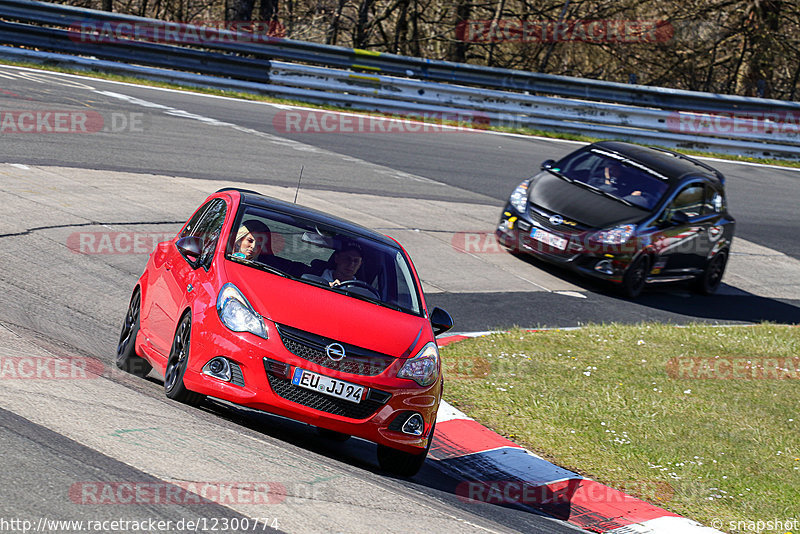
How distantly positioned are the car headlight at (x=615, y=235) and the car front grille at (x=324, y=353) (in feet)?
25.1

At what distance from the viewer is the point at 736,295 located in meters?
14.9

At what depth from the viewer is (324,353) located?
6062 mm

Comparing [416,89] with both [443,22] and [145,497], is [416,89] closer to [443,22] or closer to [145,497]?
[443,22]

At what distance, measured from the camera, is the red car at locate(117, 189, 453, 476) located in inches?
237

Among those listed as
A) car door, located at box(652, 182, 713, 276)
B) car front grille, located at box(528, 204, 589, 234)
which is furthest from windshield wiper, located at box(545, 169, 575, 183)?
car door, located at box(652, 182, 713, 276)

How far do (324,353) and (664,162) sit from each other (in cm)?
983

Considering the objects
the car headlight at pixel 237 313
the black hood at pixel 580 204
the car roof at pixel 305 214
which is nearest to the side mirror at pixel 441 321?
the car roof at pixel 305 214

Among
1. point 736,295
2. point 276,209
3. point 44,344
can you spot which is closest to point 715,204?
point 736,295

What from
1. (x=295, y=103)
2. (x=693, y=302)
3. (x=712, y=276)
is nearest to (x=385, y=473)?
(x=693, y=302)

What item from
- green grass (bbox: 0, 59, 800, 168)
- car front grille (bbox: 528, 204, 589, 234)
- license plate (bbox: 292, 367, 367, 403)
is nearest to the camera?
license plate (bbox: 292, 367, 367, 403)

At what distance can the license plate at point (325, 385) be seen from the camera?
5.98 metres

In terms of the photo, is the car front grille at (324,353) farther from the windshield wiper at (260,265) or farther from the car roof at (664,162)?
the car roof at (664,162)

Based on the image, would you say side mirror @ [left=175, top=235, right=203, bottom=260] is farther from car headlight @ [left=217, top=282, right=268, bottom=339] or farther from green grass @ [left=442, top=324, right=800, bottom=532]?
green grass @ [left=442, top=324, right=800, bottom=532]

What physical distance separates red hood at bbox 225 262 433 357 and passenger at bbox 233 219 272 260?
8.2 inches
